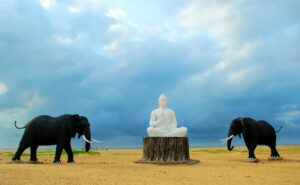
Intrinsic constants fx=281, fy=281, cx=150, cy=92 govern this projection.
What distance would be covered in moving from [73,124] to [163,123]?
4058mm

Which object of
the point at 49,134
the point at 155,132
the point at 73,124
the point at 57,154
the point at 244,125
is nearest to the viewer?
the point at 57,154

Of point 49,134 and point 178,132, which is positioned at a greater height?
point 178,132

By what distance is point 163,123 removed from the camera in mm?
13117

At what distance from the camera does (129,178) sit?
7.57 meters

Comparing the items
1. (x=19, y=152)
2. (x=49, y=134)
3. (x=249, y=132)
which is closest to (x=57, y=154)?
(x=49, y=134)

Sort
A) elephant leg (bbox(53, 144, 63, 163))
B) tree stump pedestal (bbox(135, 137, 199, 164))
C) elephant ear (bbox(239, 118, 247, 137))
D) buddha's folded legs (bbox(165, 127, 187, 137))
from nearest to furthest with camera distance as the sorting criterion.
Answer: elephant leg (bbox(53, 144, 63, 163)), tree stump pedestal (bbox(135, 137, 199, 164)), buddha's folded legs (bbox(165, 127, 187, 137)), elephant ear (bbox(239, 118, 247, 137))

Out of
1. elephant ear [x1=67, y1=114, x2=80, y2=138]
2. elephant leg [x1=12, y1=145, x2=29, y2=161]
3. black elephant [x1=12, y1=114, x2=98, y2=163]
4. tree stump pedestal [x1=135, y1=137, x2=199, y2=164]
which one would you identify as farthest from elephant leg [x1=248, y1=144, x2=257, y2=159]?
elephant leg [x1=12, y1=145, x2=29, y2=161]

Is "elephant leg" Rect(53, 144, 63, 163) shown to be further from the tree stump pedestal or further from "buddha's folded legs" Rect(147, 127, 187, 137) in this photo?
"buddha's folded legs" Rect(147, 127, 187, 137)

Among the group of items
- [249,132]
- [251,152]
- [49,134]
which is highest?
[249,132]

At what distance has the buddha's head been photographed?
13.7m

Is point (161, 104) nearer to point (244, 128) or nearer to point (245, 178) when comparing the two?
point (244, 128)

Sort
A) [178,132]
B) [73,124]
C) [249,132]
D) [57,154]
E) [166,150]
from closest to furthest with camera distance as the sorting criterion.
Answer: [57,154] < [166,150] < [73,124] < [178,132] < [249,132]

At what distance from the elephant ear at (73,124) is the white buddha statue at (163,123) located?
3.19 metres

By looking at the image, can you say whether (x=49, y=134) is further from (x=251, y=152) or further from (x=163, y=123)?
(x=251, y=152)
